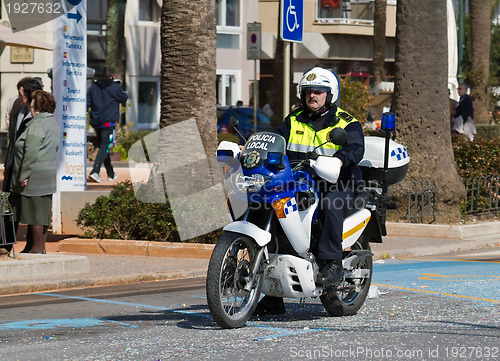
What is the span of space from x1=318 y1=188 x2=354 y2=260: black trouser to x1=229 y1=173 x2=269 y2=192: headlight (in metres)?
0.62

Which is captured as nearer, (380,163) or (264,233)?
(264,233)

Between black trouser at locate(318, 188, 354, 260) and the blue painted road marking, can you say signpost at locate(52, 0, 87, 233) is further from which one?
black trouser at locate(318, 188, 354, 260)

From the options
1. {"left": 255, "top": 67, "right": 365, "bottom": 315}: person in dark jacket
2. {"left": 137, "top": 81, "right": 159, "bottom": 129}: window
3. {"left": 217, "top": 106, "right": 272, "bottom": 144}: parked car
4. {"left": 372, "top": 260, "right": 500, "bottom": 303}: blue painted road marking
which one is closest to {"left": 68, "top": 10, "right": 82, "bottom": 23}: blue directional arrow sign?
{"left": 372, "top": 260, "right": 500, "bottom": 303}: blue painted road marking

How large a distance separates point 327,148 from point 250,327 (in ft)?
4.67

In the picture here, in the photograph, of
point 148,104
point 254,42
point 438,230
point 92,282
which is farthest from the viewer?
point 148,104

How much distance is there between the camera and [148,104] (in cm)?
4300

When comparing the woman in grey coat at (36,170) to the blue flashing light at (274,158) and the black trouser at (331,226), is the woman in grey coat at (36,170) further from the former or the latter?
the blue flashing light at (274,158)

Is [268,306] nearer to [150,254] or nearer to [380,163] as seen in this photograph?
[380,163]

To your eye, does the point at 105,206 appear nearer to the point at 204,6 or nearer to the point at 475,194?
the point at 204,6

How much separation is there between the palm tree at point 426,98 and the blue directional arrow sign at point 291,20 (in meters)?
3.02

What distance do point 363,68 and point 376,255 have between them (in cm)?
4087

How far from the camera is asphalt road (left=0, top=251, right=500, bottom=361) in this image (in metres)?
7.33

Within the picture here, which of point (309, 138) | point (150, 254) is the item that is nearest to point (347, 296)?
point (309, 138)

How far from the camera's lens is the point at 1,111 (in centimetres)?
3212
